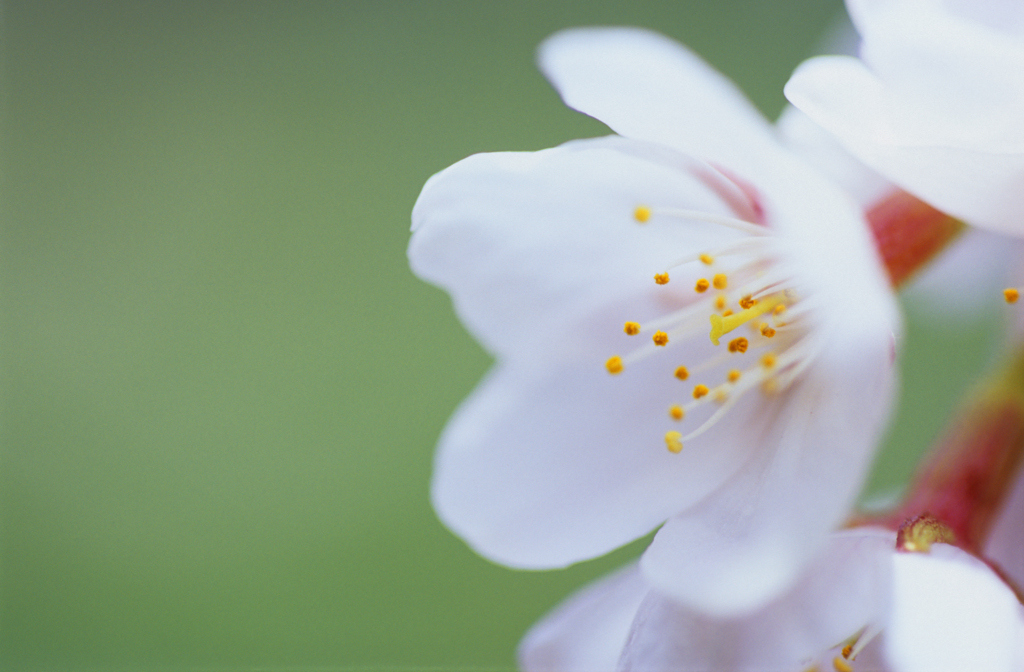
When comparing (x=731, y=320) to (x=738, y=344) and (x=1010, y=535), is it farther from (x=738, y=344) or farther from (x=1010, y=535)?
(x=1010, y=535)

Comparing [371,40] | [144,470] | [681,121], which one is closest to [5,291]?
[144,470]

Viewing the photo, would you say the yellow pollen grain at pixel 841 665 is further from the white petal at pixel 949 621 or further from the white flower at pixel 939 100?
the white flower at pixel 939 100

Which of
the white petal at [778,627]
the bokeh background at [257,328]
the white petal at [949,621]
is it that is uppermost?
the bokeh background at [257,328]

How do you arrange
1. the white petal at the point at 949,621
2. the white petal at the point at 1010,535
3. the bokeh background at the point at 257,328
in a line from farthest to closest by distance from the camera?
the bokeh background at the point at 257,328
the white petal at the point at 1010,535
the white petal at the point at 949,621

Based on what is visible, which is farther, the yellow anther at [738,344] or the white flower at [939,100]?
the yellow anther at [738,344]

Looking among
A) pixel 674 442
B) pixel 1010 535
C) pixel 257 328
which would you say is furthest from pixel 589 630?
pixel 257 328

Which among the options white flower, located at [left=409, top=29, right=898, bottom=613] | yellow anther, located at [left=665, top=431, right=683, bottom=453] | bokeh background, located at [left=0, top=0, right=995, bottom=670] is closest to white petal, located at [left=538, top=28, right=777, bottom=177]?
white flower, located at [left=409, top=29, right=898, bottom=613]

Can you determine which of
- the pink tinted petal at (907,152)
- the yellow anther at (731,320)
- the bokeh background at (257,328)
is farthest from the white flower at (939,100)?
the bokeh background at (257,328)
